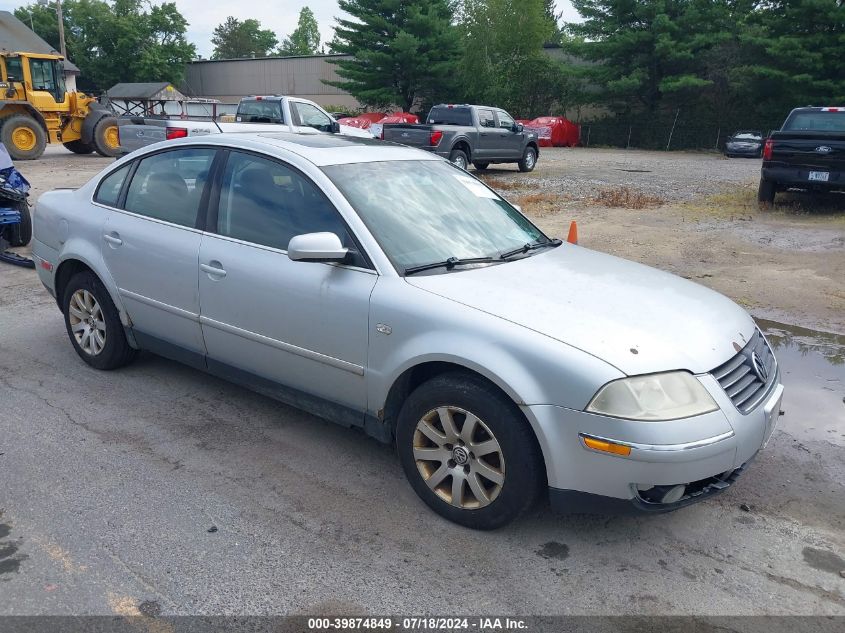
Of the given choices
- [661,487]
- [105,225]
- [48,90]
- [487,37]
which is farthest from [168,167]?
[487,37]

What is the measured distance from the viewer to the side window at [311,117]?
1633cm

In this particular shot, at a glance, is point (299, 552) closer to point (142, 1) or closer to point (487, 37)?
point (487, 37)

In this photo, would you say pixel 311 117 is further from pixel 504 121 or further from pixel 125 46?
pixel 125 46

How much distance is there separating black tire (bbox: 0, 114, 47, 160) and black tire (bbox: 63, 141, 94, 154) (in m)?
2.17

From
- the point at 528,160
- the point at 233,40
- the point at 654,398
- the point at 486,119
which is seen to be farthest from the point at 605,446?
the point at 233,40

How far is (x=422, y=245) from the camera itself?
12.3 ft

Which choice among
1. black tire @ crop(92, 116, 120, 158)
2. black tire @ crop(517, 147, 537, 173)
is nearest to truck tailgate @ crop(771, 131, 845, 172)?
black tire @ crop(517, 147, 537, 173)

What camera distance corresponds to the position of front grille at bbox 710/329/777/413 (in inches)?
122

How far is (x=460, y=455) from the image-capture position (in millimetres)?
3236

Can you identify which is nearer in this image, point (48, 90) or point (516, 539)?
point (516, 539)

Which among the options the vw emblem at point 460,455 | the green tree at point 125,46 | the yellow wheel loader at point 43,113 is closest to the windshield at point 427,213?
the vw emblem at point 460,455

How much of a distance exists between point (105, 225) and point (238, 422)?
164 cm

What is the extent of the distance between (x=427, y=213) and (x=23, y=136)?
68.7ft

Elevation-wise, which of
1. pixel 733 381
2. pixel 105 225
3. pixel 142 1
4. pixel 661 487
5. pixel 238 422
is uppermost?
pixel 142 1
